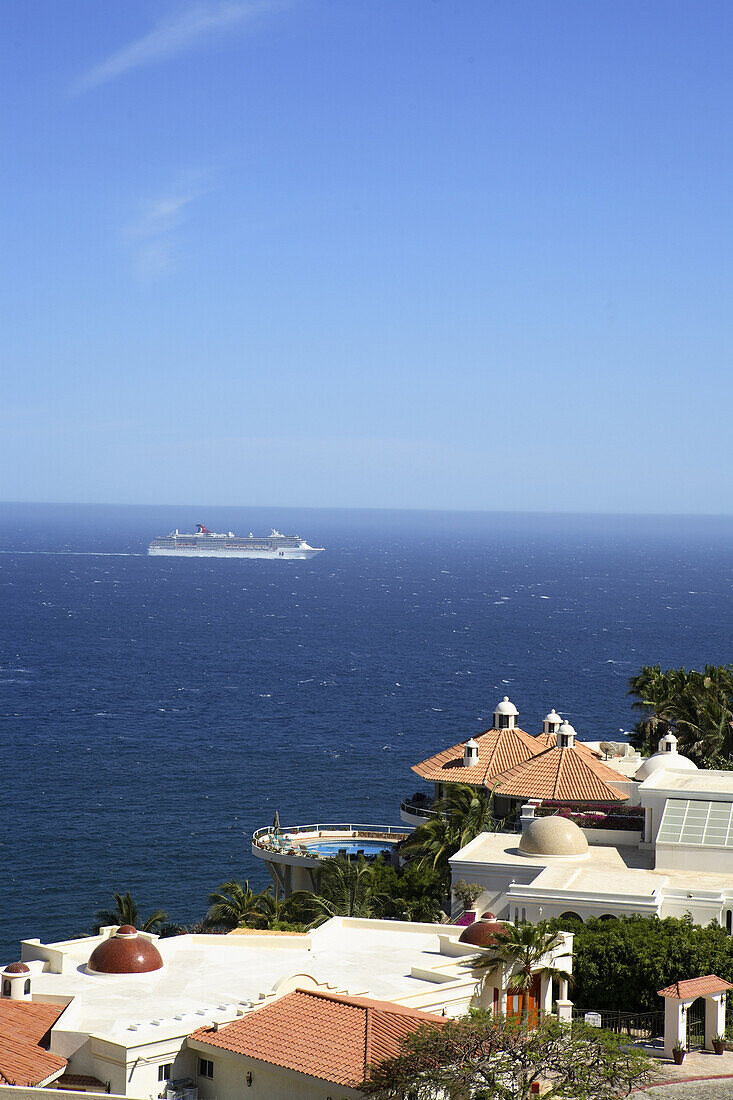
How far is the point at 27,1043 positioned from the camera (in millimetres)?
26484

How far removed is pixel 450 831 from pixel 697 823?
8.66 meters

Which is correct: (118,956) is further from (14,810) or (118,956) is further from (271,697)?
(271,697)

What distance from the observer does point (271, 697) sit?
113625 mm

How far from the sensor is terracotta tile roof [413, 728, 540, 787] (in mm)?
52250

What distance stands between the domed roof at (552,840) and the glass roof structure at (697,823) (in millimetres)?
2425

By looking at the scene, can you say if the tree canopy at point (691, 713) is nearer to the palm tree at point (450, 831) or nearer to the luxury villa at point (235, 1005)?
the palm tree at point (450, 831)

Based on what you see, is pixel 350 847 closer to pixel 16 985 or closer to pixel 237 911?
pixel 237 911

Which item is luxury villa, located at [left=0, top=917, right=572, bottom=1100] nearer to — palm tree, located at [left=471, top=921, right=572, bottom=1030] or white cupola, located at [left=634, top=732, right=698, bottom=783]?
palm tree, located at [left=471, top=921, right=572, bottom=1030]

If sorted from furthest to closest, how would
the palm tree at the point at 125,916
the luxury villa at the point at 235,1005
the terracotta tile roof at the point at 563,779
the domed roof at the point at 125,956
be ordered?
the terracotta tile roof at the point at 563,779 → the palm tree at the point at 125,916 → the domed roof at the point at 125,956 → the luxury villa at the point at 235,1005

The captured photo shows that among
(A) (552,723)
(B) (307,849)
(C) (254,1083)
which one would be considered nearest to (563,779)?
(A) (552,723)

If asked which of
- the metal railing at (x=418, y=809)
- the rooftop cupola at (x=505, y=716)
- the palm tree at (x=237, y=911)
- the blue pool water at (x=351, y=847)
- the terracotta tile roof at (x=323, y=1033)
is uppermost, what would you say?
the rooftop cupola at (x=505, y=716)

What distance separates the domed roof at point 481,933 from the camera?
31.2 meters

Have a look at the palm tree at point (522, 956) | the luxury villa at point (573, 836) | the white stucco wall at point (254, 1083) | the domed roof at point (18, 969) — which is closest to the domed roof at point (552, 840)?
the luxury villa at point (573, 836)

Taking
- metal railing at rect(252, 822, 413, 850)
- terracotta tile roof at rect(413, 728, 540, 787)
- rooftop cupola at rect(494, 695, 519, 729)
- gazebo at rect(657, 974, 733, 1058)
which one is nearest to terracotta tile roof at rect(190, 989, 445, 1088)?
gazebo at rect(657, 974, 733, 1058)
